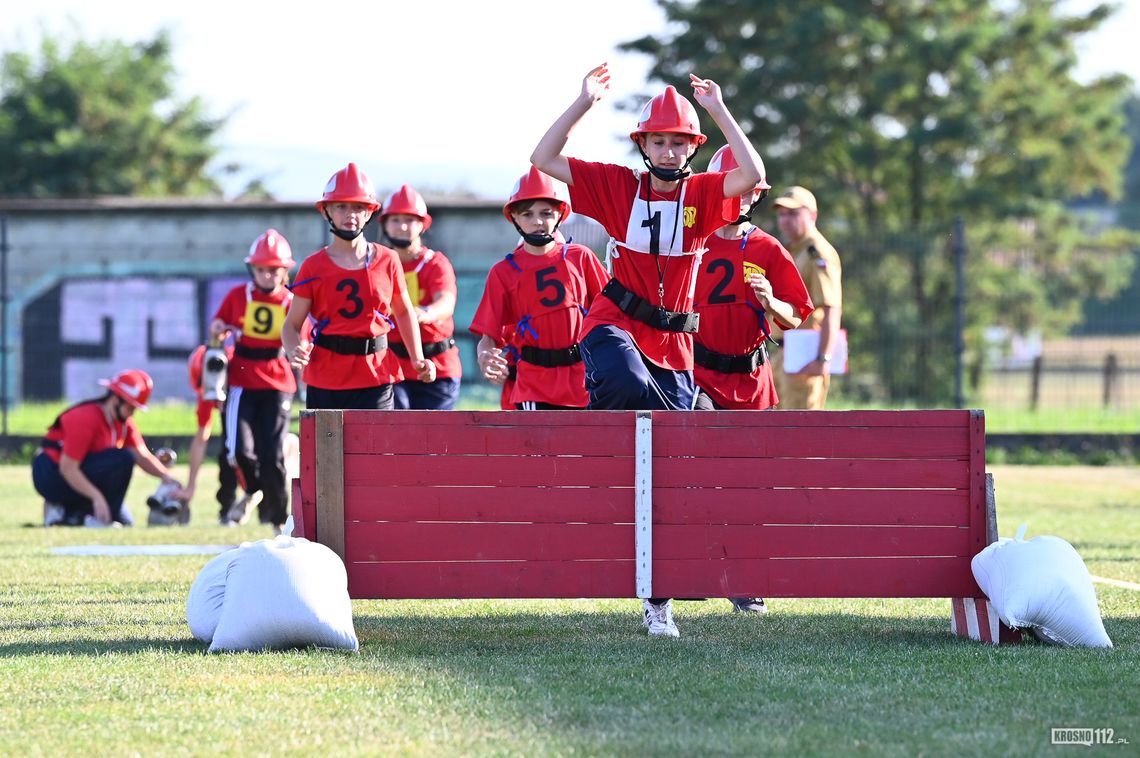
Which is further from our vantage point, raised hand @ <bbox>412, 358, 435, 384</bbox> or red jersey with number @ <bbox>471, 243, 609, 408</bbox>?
raised hand @ <bbox>412, 358, 435, 384</bbox>

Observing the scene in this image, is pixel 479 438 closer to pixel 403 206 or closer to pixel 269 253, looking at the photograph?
pixel 403 206

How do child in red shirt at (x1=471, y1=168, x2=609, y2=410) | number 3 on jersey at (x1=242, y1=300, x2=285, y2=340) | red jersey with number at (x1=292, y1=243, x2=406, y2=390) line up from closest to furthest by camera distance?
child in red shirt at (x1=471, y1=168, x2=609, y2=410), red jersey with number at (x1=292, y1=243, x2=406, y2=390), number 3 on jersey at (x1=242, y1=300, x2=285, y2=340)

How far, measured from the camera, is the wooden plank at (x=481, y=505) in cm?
691

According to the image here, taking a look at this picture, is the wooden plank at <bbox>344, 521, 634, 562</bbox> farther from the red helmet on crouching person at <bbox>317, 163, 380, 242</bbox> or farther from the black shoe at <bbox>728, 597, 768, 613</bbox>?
the red helmet on crouching person at <bbox>317, 163, 380, 242</bbox>

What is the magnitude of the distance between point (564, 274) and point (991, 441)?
14097 millimetres

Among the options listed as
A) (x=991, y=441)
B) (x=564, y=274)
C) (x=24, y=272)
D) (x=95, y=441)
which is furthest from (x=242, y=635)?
(x=24, y=272)

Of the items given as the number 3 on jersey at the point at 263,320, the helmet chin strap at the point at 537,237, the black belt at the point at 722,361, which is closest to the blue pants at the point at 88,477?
the number 3 on jersey at the point at 263,320

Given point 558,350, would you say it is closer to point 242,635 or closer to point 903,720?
point 242,635

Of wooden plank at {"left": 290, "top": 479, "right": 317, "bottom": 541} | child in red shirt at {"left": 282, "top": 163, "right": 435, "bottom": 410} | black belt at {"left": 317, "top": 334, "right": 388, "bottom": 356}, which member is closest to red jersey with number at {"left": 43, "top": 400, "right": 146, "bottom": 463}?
child in red shirt at {"left": 282, "top": 163, "right": 435, "bottom": 410}

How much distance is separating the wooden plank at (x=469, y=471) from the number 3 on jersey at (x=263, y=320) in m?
6.05

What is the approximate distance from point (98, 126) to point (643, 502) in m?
45.0

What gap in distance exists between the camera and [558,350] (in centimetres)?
A: 913

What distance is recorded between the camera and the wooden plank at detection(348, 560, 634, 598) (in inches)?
271

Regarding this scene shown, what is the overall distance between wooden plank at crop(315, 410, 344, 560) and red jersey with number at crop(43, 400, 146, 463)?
740 cm
